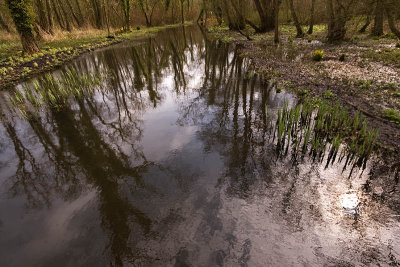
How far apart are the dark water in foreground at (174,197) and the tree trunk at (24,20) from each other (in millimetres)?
9220

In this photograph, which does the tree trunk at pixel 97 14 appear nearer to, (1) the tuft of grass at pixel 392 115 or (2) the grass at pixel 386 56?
(2) the grass at pixel 386 56

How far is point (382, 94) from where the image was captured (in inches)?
233

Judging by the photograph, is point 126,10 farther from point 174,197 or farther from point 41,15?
point 174,197

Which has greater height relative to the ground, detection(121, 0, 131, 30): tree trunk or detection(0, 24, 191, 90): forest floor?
detection(121, 0, 131, 30): tree trunk

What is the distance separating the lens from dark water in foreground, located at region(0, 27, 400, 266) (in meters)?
2.72

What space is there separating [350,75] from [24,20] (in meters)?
16.5

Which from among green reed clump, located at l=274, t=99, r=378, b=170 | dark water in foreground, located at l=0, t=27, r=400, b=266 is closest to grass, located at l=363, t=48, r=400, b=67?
green reed clump, located at l=274, t=99, r=378, b=170

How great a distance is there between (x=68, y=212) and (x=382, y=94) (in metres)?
7.71

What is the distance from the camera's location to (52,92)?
7.82m

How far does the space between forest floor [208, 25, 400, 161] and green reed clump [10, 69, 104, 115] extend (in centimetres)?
695

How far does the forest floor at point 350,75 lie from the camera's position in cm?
492

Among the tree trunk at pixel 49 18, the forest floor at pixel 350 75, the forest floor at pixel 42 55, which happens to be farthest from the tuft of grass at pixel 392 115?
the tree trunk at pixel 49 18

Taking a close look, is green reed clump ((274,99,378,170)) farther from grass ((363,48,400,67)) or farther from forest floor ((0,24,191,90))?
forest floor ((0,24,191,90))

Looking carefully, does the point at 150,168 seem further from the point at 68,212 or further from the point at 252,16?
the point at 252,16
